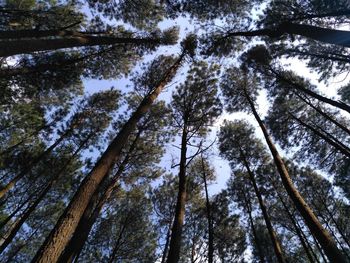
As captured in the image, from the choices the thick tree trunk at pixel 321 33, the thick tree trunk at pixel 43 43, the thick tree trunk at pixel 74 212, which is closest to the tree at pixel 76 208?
the thick tree trunk at pixel 74 212

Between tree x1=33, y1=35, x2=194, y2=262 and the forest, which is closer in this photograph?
tree x1=33, y1=35, x2=194, y2=262

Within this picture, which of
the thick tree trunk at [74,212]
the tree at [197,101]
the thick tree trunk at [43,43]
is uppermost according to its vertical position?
the tree at [197,101]

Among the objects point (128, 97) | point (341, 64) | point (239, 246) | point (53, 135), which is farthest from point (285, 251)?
point (53, 135)

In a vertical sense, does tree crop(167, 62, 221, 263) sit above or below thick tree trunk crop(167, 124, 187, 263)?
above

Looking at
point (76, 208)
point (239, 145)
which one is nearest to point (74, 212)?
point (76, 208)

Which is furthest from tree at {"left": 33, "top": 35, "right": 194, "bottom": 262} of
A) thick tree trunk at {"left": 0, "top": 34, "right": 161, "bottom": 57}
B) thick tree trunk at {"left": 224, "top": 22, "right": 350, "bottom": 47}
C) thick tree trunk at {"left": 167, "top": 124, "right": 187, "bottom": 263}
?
thick tree trunk at {"left": 224, "top": 22, "right": 350, "bottom": 47}

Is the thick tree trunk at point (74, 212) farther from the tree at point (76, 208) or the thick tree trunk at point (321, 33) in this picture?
the thick tree trunk at point (321, 33)

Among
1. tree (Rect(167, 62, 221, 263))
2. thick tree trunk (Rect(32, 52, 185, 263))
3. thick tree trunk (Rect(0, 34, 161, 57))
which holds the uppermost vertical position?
tree (Rect(167, 62, 221, 263))

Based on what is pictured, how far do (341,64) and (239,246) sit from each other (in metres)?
11.9

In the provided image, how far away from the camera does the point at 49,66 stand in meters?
11.0

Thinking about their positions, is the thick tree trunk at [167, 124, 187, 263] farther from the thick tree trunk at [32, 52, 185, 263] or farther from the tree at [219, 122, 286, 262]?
the tree at [219, 122, 286, 262]

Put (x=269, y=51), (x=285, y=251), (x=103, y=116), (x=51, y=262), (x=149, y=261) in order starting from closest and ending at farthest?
(x=51, y=262)
(x=269, y=51)
(x=103, y=116)
(x=149, y=261)
(x=285, y=251)

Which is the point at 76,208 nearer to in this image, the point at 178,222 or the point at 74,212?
the point at 74,212

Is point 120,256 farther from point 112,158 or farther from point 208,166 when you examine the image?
point 112,158
